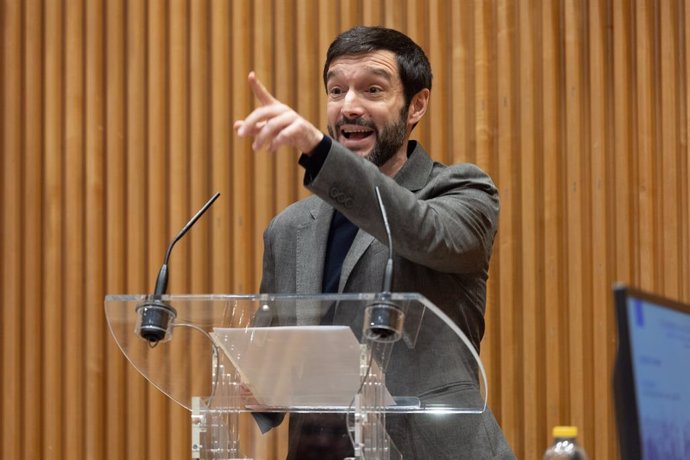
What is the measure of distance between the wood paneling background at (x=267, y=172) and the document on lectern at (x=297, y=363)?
181cm

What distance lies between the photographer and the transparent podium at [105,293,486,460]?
193 cm

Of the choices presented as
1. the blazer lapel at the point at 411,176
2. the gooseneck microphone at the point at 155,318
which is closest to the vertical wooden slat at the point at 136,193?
the blazer lapel at the point at 411,176

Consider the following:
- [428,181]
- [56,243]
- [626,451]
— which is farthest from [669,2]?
[626,451]

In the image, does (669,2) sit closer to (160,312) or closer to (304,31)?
(304,31)

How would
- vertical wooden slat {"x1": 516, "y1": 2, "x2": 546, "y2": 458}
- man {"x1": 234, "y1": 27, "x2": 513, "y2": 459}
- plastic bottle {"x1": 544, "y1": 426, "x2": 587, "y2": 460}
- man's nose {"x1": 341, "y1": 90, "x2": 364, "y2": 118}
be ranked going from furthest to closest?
vertical wooden slat {"x1": 516, "y1": 2, "x2": 546, "y2": 458} < man's nose {"x1": 341, "y1": 90, "x2": 364, "y2": 118} < man {"x1": 234, "y1": 27, "x2": 513, "y2": 459} < plastic bottle {"x1": 544, "y1": 426, "x2": 587, "y2": 460}

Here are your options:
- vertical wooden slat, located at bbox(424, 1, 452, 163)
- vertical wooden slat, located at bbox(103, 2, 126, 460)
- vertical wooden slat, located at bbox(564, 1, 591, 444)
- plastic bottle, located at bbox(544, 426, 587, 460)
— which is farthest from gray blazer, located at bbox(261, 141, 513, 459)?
vertical wooden slat, located at bbox(103, 2, 126, 460)

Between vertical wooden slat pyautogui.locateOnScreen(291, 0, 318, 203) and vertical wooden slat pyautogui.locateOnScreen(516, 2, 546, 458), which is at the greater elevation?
vertical wooden slat pyautogui.locateOnScreen(291, 0, 318, 203)

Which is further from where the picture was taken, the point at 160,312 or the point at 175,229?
the point at 175,229

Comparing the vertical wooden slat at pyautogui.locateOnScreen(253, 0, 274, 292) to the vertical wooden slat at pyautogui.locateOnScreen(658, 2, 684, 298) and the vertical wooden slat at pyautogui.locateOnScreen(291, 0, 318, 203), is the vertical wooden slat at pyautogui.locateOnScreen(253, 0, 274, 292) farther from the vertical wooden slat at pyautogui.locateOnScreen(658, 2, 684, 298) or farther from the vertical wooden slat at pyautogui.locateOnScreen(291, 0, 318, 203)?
the vertical wooden slat at pyautogui.locateOnScreen(658, 2, 684, 298)

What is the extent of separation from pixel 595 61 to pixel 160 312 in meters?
2.30

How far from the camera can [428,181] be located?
9.05 feet

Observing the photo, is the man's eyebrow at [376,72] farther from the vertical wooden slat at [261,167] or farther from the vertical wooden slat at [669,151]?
the vertical wooden slat at [669,151]

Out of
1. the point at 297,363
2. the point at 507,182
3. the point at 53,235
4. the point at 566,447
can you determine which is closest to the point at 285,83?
the point at 507,182
